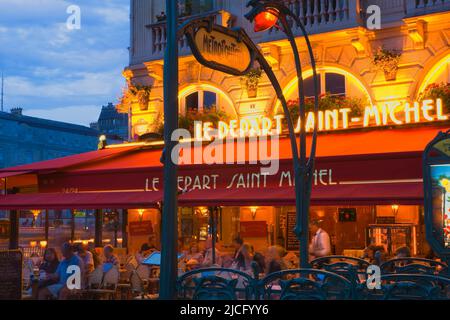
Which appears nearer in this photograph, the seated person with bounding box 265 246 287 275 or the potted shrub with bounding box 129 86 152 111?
the seated person with bounding box 265 246 287 275

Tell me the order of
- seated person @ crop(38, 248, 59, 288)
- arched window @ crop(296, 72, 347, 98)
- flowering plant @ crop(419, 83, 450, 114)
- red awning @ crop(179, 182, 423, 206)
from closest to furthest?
red awning @ crop(179, 182, 423, 206), seated person @ crop(38, 248, 59, 288), flowering plant @ crop(419, 83, 450, 114), arched window @ crop(296, 72, 347, 98)

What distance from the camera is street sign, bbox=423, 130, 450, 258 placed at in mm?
7785

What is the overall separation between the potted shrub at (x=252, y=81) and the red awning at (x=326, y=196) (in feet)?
15.9

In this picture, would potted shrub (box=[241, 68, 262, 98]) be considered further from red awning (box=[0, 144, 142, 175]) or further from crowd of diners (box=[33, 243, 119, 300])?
crowd of diners (box=[33, 243, 119, 300])

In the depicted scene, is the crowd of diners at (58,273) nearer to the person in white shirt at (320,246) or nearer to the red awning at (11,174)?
the red awning at (11,174)

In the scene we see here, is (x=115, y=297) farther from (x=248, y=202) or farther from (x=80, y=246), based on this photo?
(x=248, y=202)

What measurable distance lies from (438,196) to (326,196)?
326 centimetres

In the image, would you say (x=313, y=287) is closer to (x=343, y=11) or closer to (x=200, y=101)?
(x=343, y=11)

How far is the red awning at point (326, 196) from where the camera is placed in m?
10.5

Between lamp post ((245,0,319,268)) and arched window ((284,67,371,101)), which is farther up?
arched window ((284,67,371,101))

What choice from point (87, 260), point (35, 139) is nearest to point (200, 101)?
point (87, 260)

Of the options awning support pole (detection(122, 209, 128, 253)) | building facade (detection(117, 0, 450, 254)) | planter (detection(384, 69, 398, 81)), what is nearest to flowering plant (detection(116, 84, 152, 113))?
building facade (detection(117, 0, 450, 254))

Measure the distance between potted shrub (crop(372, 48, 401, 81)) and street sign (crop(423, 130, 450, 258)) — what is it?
7139 millimetres
